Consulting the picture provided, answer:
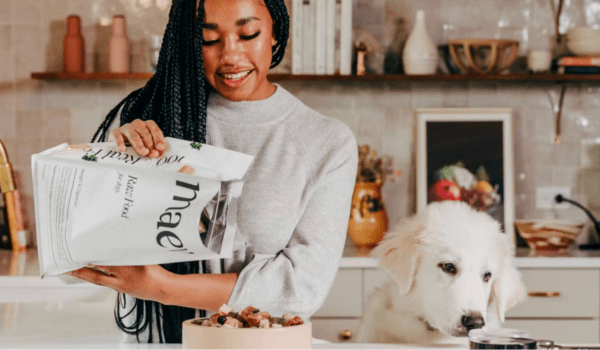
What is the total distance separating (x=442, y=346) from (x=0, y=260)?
177 centimetres

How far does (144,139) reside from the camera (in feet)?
2.54

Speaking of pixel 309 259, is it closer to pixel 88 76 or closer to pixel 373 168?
pixel 373 168

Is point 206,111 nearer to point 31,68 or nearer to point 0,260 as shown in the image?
point 0,260

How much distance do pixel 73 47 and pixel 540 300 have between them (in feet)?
6.02

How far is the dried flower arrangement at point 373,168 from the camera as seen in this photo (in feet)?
8.19

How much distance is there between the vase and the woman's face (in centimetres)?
149

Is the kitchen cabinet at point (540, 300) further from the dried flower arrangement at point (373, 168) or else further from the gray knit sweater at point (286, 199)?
the gray knit sweater at point (286, 199)

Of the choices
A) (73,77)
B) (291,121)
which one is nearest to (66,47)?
(73,77)

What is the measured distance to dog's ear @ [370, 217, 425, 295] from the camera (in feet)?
4.69

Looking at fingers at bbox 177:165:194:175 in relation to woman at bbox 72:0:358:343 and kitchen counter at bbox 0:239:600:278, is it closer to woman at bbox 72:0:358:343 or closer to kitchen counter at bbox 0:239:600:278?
woman at bbox 72:0:358:343

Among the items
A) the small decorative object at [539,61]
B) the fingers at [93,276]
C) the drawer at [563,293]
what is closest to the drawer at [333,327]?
the drawer at [563,293]

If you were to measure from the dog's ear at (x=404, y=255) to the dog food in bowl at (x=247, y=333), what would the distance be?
83 cm

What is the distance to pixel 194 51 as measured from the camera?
3.35 feet

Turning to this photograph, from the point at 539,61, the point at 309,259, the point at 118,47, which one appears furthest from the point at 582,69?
the point at 309,259
